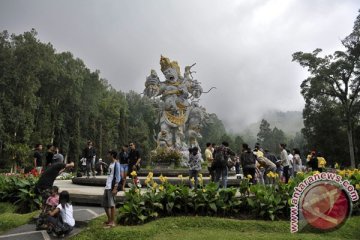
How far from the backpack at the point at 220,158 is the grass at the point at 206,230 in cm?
316

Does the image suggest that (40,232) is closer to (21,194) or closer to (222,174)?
(21,194)

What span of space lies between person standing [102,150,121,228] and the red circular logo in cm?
373

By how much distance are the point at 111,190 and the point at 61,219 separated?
1212 millimetres

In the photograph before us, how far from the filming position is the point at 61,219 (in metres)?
7.38

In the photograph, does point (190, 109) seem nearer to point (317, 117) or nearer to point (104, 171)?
point (104, 171)

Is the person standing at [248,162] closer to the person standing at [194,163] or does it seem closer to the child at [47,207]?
the person standing at [194,163]

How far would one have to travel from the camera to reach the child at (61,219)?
726 centimetres

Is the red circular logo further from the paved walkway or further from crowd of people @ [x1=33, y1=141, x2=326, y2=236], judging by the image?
the paved walkway

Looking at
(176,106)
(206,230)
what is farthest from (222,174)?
(176,106)

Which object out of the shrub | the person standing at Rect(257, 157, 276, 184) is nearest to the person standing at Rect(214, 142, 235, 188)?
the person standing at Rect(257, 157, 276, 184)

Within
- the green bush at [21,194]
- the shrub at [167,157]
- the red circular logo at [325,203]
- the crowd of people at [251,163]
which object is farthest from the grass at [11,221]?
the shrub at [167,157]

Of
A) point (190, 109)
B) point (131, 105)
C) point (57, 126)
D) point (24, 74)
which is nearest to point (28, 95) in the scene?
point (24, 74)

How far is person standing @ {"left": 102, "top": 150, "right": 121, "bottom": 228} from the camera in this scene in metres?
7.22

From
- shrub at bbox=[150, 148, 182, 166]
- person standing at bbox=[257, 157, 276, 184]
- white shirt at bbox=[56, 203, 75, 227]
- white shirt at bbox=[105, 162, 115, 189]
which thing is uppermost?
shrub at bbox=[150, 148, 182, 166]
